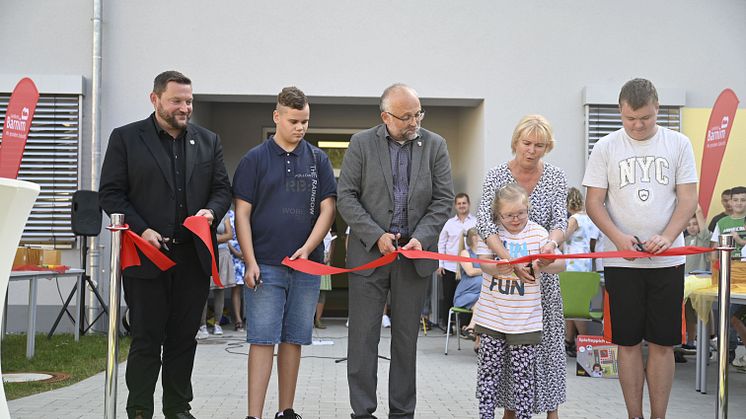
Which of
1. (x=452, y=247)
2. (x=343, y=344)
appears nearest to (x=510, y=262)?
(x=343, y=344)

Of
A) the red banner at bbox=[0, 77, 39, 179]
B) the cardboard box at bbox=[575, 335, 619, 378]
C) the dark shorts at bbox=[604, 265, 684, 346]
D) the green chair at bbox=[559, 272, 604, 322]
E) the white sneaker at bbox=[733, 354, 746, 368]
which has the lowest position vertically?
the white sneaker at bbox=[733, 354, 746, 368]

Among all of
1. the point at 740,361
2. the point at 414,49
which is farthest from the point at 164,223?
the point at 414,49

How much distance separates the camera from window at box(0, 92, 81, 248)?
1080cm

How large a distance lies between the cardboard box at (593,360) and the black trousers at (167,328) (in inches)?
163

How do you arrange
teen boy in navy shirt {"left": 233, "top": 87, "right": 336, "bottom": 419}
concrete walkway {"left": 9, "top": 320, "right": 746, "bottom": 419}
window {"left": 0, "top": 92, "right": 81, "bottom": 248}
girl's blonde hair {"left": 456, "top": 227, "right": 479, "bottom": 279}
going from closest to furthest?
1. teen boy in navy shirt {"left": 233, "top": 87, "right": 336, "bottom": 419}
2. concrete walkway {"left": 9, "top": 320, "right": 746, "bottom": 419}
3. girl's blonde hair {"left": 456, "top": 227, "right": 479, "bottom": 279}
4. window {"left": 0, "top": 92, "right": 81, "bottom": 248}

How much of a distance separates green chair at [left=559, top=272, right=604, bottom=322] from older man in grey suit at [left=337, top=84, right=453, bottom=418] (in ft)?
13.1

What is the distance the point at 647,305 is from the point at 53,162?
8.39 meters

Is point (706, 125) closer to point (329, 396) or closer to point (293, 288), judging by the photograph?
point (329, 396)

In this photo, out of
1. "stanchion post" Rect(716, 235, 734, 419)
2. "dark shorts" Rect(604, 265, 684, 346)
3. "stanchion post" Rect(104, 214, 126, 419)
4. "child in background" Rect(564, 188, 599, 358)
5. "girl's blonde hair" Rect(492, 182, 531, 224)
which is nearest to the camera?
"stanchion post" Rect(104, 214, 126, 419)

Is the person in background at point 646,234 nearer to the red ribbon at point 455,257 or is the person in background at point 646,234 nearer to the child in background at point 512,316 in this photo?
the red ribbon at point 455,257

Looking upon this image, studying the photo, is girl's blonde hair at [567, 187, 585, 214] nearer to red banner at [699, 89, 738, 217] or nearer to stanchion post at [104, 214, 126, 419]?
red banner at [699, 89, 738, 217]

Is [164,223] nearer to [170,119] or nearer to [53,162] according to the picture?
[170,119]

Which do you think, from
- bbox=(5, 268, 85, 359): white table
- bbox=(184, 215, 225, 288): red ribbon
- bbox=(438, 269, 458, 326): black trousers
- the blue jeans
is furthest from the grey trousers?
bbox=(438, 269, 458, 326): black trousers

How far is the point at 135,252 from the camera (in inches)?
173
